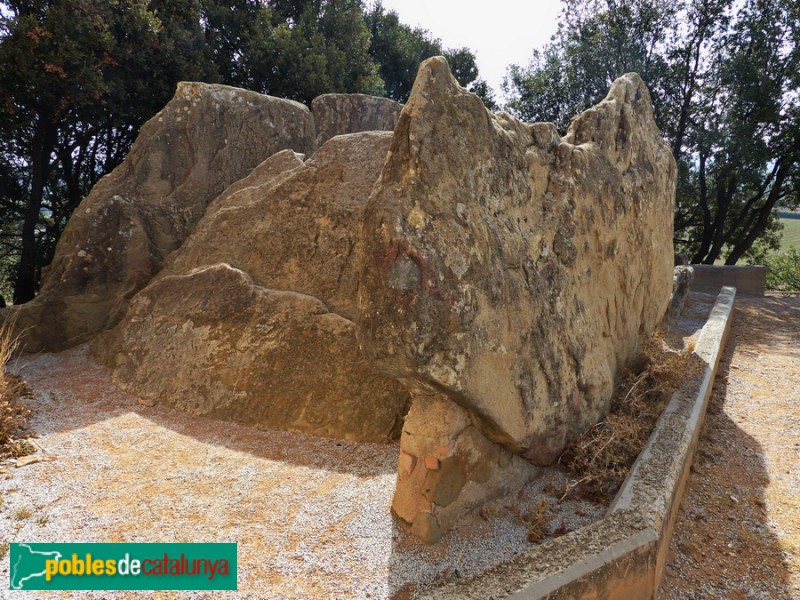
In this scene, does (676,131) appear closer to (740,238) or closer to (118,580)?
(740,238)

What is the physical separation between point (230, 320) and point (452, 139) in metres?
2.47

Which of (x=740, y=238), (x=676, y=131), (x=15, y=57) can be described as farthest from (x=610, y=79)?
(x=15, y=57)

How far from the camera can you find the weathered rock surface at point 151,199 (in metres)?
5.30

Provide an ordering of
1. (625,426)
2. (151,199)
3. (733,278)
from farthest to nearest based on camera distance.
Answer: (733,278), (151,199), (625,426)

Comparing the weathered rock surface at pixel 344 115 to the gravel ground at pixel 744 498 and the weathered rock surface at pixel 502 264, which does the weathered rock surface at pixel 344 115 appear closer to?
the weathered rock surface at pixel 502 264

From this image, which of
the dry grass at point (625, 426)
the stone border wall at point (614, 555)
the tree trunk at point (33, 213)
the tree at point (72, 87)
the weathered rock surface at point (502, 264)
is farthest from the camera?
the tree trunk at point (33, 213)

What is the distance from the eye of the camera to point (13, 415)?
367 centimetres

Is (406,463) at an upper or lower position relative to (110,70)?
lower

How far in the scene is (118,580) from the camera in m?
2.33

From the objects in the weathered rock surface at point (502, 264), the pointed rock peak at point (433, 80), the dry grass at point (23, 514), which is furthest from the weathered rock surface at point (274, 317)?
the pointed rock peak at point (433, 80)

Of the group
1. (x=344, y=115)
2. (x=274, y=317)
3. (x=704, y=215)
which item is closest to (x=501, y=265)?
(x=274, y=317)

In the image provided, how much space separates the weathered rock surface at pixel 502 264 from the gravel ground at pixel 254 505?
581 mm

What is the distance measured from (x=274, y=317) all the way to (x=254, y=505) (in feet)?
5.44

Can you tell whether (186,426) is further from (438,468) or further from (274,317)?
(438,468)
